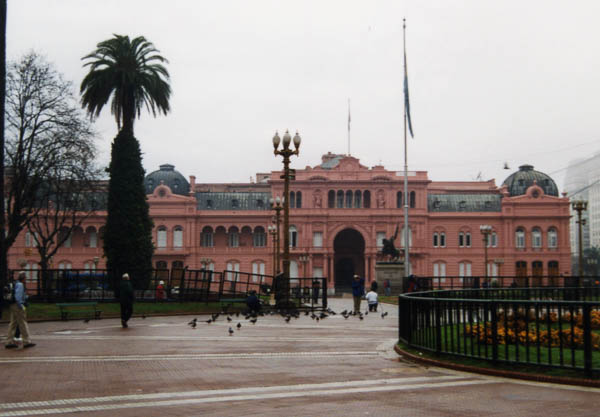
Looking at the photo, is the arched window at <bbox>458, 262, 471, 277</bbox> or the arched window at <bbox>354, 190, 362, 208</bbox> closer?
the arched window at <bbox>458, 262, 471, 277</bbox>

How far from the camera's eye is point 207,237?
261 feet

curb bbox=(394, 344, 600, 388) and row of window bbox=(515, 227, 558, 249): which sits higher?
row of window bbox=(515, 227, 558, 249)

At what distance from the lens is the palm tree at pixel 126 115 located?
36.8 m

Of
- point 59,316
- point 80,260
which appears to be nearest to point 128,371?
point 59,316

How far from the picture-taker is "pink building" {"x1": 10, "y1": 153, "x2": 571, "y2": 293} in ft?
251

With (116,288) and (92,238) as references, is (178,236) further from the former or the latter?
(116,288)

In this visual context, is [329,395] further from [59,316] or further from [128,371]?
[59,316]

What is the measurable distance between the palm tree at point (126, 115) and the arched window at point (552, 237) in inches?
2098

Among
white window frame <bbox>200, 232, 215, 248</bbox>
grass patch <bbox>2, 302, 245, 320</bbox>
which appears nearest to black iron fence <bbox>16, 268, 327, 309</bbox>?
grass patch <bbox>2, 302, 245, 320</bbox>

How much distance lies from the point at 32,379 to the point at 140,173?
95.6 feet

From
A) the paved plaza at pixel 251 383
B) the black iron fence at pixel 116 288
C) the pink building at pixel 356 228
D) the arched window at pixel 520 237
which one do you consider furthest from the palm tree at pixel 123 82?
the arched window at pixel 520 237

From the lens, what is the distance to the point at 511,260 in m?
77.2

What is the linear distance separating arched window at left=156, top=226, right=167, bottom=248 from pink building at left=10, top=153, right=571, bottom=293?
0.11 metres

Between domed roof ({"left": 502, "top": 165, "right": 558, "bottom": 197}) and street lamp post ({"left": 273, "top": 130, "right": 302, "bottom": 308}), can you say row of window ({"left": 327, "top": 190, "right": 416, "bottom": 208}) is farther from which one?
street lamp post ({"left": 273, "top": 130, "right": 302, "bottom": 308})
